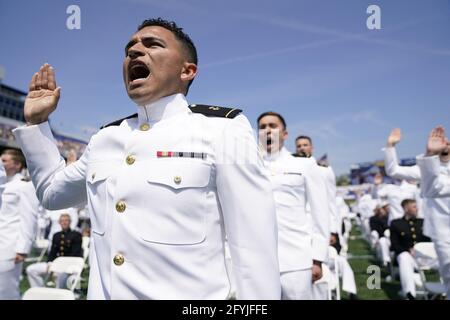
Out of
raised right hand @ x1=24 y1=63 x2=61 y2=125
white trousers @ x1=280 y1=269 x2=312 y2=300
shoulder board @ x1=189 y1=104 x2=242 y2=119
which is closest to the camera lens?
shoulder board @ x1=189 y1=104 x2=242 y2=119

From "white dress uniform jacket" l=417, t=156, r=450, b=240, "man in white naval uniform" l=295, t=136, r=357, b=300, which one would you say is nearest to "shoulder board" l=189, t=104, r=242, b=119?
"white dress uniform jacket" l=417, t=156, r=450, b=240

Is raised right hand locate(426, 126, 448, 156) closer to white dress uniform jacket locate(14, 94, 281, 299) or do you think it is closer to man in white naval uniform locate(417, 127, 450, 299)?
man in white naval uniform locate(417, 127, 450, 299)

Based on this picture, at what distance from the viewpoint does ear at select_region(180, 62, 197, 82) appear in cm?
188

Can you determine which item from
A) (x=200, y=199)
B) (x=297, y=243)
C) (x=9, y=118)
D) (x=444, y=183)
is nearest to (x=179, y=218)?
(x=200, y=199)

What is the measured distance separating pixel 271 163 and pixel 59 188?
2.92 m

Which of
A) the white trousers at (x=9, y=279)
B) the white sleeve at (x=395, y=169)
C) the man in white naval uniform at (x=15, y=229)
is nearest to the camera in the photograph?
the white sleeve at (x=395, y=169)

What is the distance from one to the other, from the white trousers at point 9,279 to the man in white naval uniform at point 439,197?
526 centimetres

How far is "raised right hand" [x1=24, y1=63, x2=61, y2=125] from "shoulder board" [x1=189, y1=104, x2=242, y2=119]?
66 centimetres

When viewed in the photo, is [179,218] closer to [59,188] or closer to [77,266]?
[59,188]

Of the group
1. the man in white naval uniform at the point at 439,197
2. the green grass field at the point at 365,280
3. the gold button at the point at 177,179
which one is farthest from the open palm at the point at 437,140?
the green grass field at the point at 365,280

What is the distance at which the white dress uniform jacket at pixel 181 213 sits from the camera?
1.63 metres

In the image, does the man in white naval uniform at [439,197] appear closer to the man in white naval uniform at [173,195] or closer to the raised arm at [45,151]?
the man in white naval uniform at [173,195]
